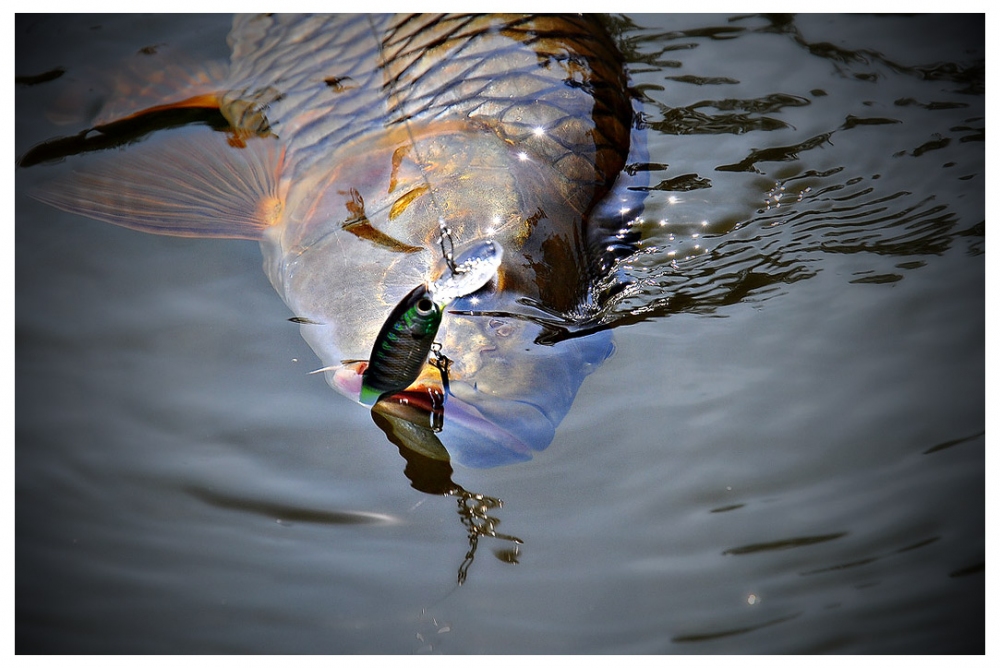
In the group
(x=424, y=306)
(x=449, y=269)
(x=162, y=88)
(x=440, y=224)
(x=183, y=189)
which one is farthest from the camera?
(x=162, y=88)

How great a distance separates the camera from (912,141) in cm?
346

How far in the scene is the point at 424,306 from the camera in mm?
1708

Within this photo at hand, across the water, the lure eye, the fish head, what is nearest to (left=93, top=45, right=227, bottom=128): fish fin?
the water

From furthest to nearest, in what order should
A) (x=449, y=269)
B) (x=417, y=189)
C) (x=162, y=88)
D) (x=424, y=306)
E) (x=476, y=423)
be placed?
(x=162, y=88)
(x=417, y=189)
(x=449, y=269)
(x=476, y=423)
(x=424, y=306)

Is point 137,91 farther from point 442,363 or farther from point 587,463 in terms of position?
point 587,463

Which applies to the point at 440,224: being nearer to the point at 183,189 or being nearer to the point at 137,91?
the point at 183,189

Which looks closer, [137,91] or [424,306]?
[424,306]

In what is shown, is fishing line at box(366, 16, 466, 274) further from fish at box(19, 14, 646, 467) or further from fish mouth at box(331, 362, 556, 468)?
fish mouth at box(331, 362, 556, 468)

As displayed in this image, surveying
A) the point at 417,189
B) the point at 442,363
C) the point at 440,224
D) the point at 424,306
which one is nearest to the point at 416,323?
the point at 424,306

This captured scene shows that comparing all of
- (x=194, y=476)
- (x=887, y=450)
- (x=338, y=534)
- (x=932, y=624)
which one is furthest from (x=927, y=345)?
(x=194, y=476)

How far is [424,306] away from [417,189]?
696mm

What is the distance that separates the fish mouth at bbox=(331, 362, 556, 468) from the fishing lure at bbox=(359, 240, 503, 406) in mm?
59

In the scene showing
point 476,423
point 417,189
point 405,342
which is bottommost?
point 476,423

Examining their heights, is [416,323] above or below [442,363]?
above
